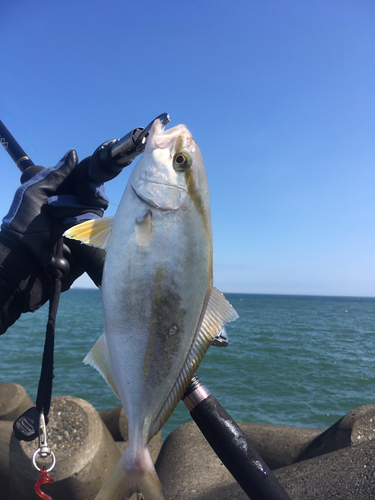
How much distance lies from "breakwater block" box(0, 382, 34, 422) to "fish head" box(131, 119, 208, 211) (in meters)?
6.98

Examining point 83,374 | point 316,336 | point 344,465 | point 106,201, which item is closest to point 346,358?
point 316,336

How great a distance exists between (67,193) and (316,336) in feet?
99.8

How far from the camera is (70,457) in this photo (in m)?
4.12

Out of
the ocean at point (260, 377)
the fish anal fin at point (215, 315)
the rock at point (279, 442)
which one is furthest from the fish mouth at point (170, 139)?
the ocean at point (260, 377)

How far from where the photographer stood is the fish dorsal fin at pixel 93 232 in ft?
5.37

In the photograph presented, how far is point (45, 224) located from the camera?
2338mm

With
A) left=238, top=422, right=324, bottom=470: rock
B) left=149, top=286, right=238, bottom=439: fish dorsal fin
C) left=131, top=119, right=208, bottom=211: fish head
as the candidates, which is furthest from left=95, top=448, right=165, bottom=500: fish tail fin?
left=238, top=422, right=324, bottom=470: rock

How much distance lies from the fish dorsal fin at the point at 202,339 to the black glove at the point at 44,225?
1237 millimetres

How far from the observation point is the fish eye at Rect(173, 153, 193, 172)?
172 cm

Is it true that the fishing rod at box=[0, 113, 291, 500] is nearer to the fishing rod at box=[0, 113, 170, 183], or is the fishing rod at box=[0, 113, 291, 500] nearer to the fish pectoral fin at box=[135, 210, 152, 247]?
the fishing rod at box=[0, 113, 170, 183]

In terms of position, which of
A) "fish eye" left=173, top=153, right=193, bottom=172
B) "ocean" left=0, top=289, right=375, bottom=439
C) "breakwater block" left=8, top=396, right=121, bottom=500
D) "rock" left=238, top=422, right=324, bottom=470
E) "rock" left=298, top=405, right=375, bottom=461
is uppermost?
"fish eye" left=173, top=153, right=193, bottom=172

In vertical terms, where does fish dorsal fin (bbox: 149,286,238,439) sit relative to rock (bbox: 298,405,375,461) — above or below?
above

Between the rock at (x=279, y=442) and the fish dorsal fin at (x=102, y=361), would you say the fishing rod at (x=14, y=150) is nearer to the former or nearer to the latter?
the fish dorsal fin at (x=102, y=361)

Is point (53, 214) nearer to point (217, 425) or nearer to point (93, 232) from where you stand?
point (93, 232)
